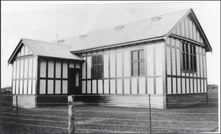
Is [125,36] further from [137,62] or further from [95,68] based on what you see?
[95,68]

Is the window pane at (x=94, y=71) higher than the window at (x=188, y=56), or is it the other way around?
the window at (x=188, y=56)

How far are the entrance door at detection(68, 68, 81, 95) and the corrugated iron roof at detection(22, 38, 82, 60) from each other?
3.90 feet

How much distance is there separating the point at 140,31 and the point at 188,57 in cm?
393

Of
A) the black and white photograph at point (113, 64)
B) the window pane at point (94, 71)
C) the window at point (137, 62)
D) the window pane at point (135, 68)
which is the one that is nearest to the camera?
the black and white photograph at point (113, 64)

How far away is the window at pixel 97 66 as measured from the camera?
1711 cm

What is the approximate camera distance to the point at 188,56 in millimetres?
15930

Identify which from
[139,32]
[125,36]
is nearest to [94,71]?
[125,36]

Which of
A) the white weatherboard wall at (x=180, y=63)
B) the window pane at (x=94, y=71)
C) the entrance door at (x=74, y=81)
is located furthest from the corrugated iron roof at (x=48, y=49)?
the white weatherboard wall at (x=180, y=63)

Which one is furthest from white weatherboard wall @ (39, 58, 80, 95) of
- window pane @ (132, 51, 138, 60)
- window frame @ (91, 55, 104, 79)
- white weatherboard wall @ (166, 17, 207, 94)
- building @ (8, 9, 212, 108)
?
white weatherboard wall @ (166, 17, 207, 94)

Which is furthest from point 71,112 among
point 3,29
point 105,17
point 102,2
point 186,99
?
point 186,99

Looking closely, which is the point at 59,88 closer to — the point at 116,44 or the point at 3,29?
the point at 116,44

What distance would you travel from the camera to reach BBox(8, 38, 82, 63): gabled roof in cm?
1636

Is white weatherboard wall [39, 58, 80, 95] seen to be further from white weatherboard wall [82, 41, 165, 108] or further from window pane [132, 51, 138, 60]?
window pane [132, 51, 138, 60]

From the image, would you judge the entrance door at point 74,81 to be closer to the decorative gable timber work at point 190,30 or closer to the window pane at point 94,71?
the window pane at point 94,71
